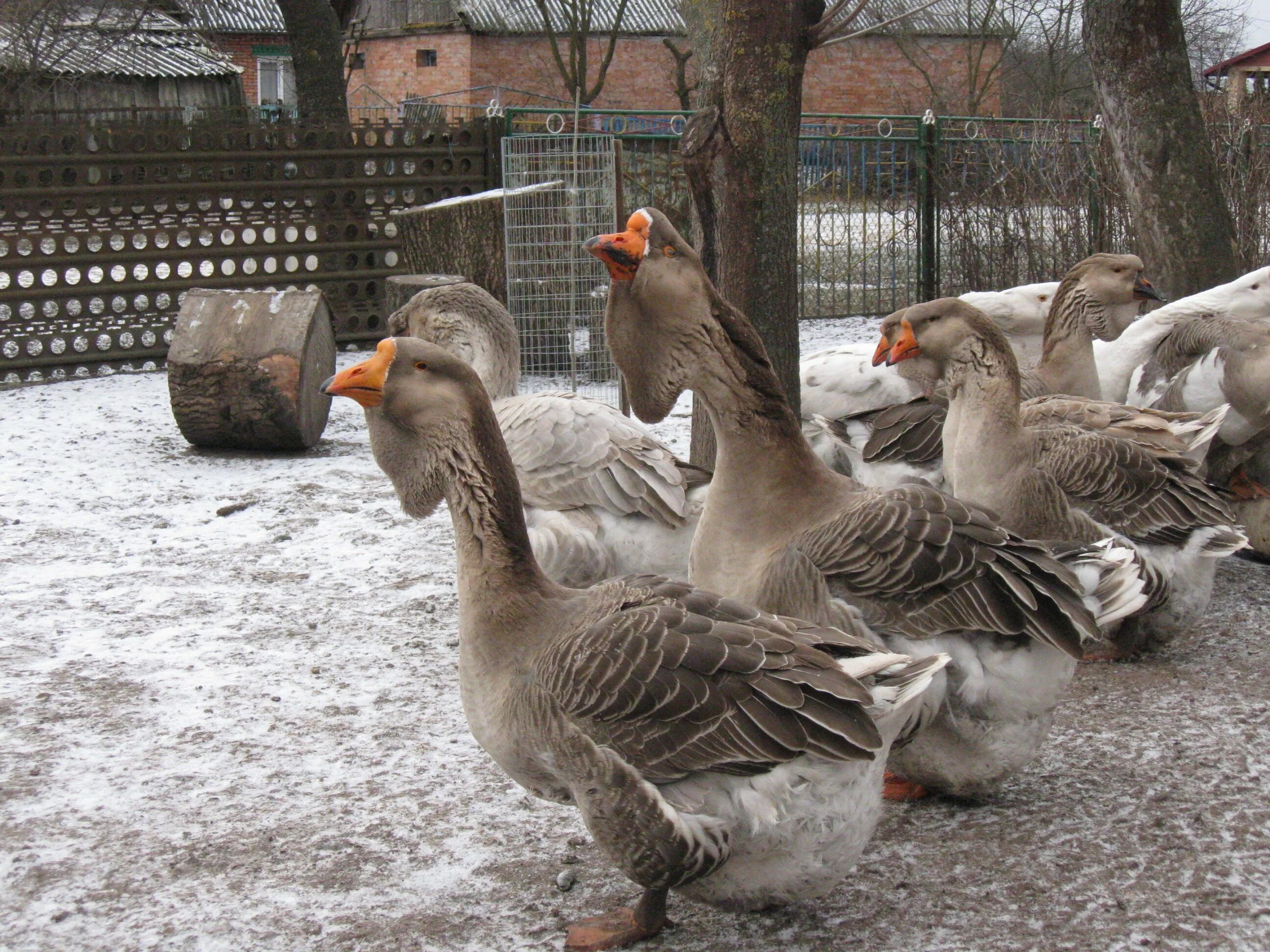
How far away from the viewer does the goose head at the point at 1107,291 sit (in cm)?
531

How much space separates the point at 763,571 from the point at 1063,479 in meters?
1.60

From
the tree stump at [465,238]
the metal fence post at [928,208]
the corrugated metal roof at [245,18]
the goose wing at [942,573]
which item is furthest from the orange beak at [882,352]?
the corrugated metal roof at [245,18]

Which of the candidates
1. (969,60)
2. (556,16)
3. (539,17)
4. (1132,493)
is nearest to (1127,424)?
(1132,493)

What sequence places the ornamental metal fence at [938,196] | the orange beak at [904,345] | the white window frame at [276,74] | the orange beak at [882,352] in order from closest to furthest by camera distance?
the orange beak at [904,345] < the orange beak at [882,352] < the ornamental metal fence at [938,196] < the white window frame at [276,74]

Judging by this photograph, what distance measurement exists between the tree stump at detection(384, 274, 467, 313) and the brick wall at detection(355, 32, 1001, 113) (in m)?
22.0

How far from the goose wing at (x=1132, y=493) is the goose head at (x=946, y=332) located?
52 cm

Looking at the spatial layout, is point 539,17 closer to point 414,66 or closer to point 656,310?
point 414,66

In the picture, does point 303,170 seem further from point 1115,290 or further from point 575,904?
point 575,904

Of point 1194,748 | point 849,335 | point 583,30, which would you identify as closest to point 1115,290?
point 1194,748

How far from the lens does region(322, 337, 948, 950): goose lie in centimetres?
249

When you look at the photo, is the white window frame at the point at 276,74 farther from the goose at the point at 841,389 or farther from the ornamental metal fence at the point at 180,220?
the goose at the point at 841,389

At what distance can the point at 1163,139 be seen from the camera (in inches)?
265

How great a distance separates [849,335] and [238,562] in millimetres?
7299

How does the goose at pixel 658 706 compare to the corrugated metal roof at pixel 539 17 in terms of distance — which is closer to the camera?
the goose at pixel 658 706
